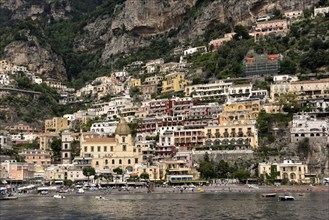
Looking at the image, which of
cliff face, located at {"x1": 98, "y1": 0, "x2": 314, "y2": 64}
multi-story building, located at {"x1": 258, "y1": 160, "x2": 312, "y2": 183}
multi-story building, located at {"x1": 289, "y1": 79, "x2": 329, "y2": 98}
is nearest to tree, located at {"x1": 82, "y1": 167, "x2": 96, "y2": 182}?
multi-story building, located at {"x1": 258, "y1": 160, "x2": 312, "y2": 183}

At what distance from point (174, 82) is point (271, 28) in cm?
2352

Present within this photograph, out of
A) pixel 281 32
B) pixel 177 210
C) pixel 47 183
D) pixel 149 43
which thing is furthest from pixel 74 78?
pixel 177 210

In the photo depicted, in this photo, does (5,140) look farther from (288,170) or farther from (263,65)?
(288,170)

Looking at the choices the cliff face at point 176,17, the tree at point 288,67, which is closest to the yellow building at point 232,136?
the tree at point 288,67

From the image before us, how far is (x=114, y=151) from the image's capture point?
115 m

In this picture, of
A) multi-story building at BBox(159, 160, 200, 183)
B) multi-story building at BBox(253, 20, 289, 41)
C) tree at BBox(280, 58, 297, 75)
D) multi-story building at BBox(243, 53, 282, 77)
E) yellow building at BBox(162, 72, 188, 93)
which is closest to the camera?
multi-story building at BBox(159, 160, 200, 183)

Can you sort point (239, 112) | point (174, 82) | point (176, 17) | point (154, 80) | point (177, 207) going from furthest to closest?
point (176, 17)
point (154, 80)
point (174, 82)
point (239, 112)
point (177, 207)

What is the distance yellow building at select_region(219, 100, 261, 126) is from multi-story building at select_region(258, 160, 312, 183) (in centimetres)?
1387

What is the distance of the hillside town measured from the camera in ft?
335

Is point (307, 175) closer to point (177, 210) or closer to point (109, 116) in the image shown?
point (177, 210)

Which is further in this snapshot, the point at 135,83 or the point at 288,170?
the point at 135,83

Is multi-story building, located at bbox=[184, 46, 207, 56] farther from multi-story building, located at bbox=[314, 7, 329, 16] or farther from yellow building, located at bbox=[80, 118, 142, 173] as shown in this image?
yellow building, located at bbox=[80, 118, 142, 173]

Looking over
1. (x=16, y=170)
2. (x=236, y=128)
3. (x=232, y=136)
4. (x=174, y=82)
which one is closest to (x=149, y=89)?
(x=174, y=82)

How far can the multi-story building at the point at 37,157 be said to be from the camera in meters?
121
